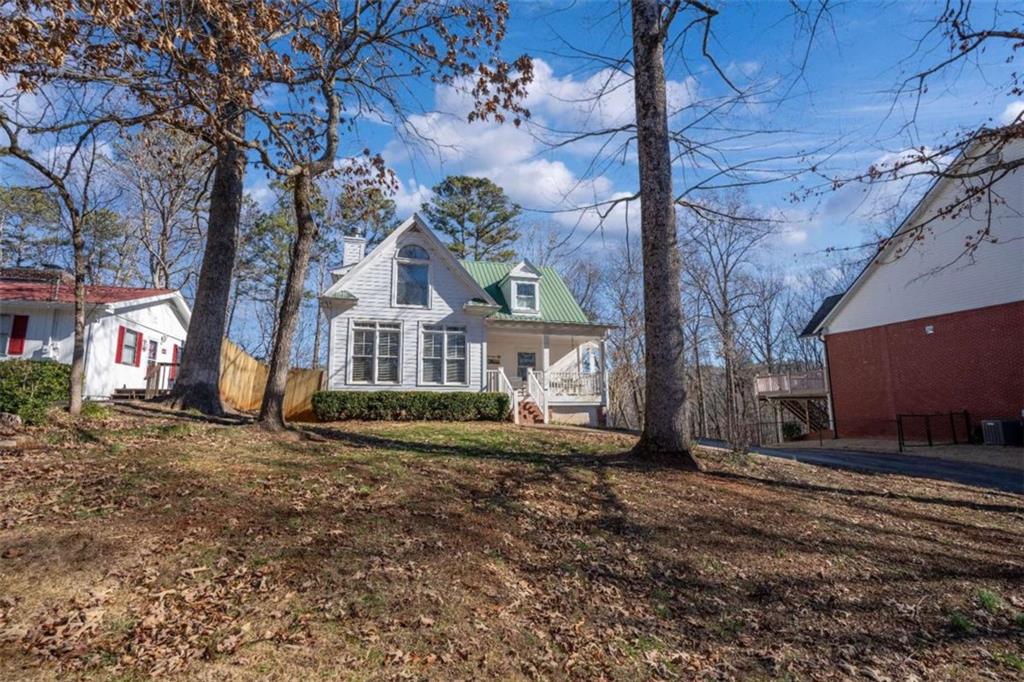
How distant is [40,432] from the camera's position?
661 centimetres

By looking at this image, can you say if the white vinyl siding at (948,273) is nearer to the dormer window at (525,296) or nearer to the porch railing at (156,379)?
the dormer window at (525,296)

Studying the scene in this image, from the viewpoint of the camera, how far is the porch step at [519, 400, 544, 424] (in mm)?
17703

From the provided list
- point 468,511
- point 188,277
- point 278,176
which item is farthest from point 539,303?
point 188,277

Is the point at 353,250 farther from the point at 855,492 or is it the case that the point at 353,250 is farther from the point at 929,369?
the point at 929,369

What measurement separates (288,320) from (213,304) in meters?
3.63

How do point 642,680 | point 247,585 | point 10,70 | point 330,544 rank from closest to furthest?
1. point 642,680
2. point 247,585
3. point 330,544
4. point 10,70

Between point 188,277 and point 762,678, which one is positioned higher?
point 188,277

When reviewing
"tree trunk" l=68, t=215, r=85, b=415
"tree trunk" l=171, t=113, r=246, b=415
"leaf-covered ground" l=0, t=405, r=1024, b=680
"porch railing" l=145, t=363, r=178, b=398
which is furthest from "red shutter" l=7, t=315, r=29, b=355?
"leaf-covered ground" l=0, t=405, r=1024, b=680

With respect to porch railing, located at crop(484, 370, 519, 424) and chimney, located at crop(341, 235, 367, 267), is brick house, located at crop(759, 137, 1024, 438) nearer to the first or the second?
porch railing, located at crop(484, 370, 519, 424)

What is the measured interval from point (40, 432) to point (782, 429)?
28505 millimetres

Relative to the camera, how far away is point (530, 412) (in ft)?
58.9

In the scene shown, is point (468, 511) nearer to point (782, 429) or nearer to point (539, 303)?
point (539, 303)

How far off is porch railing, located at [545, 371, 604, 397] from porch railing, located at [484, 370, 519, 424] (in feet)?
5.59

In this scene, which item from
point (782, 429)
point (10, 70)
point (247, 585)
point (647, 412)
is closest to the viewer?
point (247, 585)
